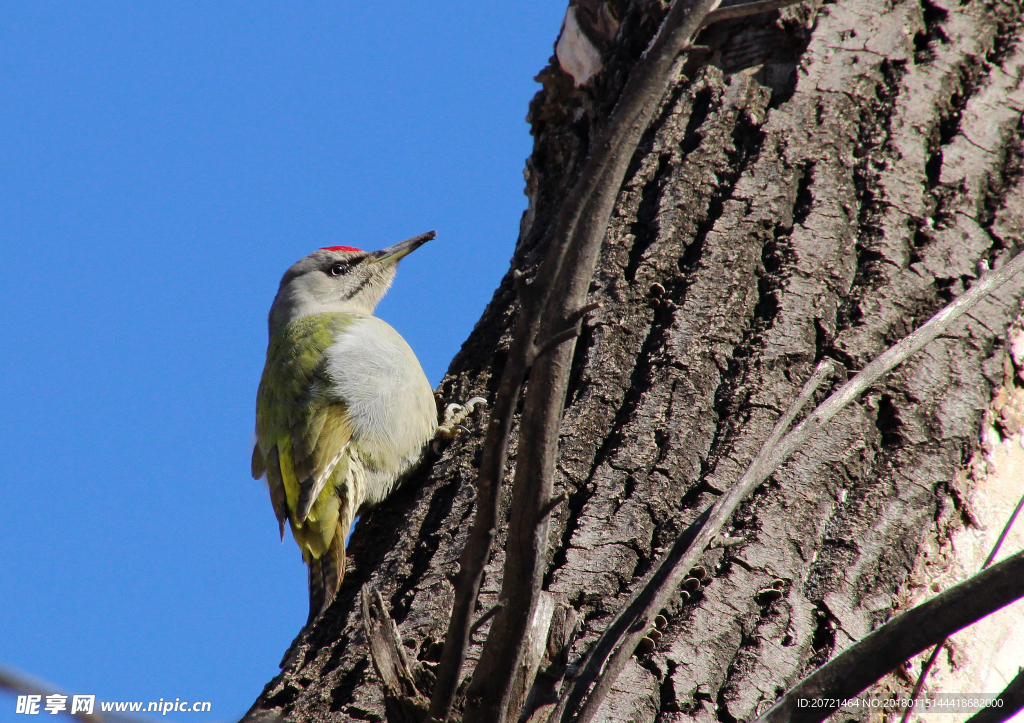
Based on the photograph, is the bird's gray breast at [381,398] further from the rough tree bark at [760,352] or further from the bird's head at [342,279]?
the bird's head at [342,279]

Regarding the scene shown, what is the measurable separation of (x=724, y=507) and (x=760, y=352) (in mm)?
949

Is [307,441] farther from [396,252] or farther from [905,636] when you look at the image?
[905,636]

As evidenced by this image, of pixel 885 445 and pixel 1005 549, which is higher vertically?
pixel 885 445

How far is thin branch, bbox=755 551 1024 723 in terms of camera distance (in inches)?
49.0

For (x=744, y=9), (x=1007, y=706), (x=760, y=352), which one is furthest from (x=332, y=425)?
(x=1007, y=706)

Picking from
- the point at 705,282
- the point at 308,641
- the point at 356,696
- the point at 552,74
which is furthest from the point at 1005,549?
the point at 552,74

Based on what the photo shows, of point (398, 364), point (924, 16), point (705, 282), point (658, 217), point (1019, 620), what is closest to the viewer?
point (1019, 620)

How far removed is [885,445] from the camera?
7.52ft

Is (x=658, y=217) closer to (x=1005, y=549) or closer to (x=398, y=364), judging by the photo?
(x=1005, y=549)

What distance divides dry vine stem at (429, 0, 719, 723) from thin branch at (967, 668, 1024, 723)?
0.67 meters

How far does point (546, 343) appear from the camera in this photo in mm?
1229

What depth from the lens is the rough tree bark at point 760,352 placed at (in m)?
2.03

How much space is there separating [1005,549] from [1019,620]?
182 millimetres

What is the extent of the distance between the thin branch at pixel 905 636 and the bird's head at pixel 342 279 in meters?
4.38
